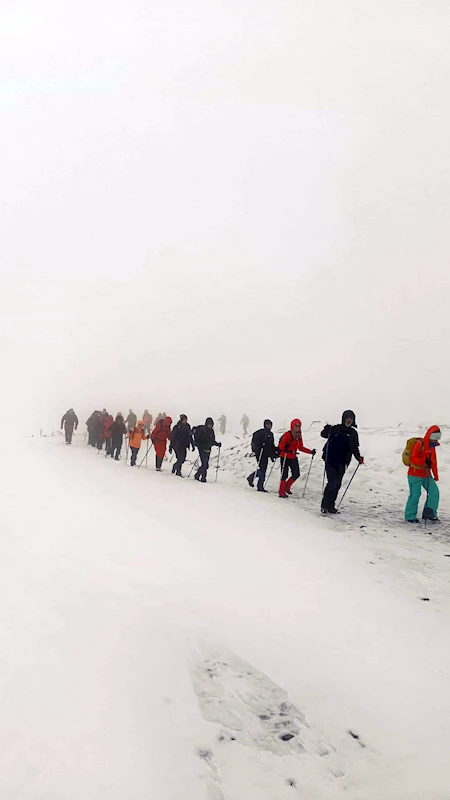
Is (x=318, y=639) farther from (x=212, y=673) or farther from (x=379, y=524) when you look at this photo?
(x=379, y=524)

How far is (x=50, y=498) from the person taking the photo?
9734 millimetres

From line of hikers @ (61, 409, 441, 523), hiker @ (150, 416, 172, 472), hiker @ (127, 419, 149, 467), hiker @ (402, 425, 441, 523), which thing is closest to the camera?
hiker @ (402, 425, 441, 523)

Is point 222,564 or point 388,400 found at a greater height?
point 388,400

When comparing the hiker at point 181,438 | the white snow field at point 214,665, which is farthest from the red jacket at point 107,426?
the white snow field at point 214,665

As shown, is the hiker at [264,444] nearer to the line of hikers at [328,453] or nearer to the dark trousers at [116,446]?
the line of hikers at [328,453]

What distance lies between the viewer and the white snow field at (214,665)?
280 centimetres

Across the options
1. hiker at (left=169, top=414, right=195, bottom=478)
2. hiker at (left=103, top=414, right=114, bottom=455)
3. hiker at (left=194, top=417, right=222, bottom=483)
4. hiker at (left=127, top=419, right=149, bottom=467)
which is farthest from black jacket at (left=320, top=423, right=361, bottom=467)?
hiker at (left=103, top=414, right=114, bottom=455)

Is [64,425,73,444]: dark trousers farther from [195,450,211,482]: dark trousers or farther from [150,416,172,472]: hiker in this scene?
[195,450,211,482]: dark trousers

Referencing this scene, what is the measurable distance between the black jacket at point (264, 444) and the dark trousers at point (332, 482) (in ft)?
7.38

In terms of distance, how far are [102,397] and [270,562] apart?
121 m

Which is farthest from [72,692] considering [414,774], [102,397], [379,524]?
[102,397]

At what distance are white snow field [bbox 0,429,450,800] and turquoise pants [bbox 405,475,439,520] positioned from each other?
289cm

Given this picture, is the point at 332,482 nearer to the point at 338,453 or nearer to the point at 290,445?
the point at 338,453

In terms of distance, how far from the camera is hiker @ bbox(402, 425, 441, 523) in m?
10.8
